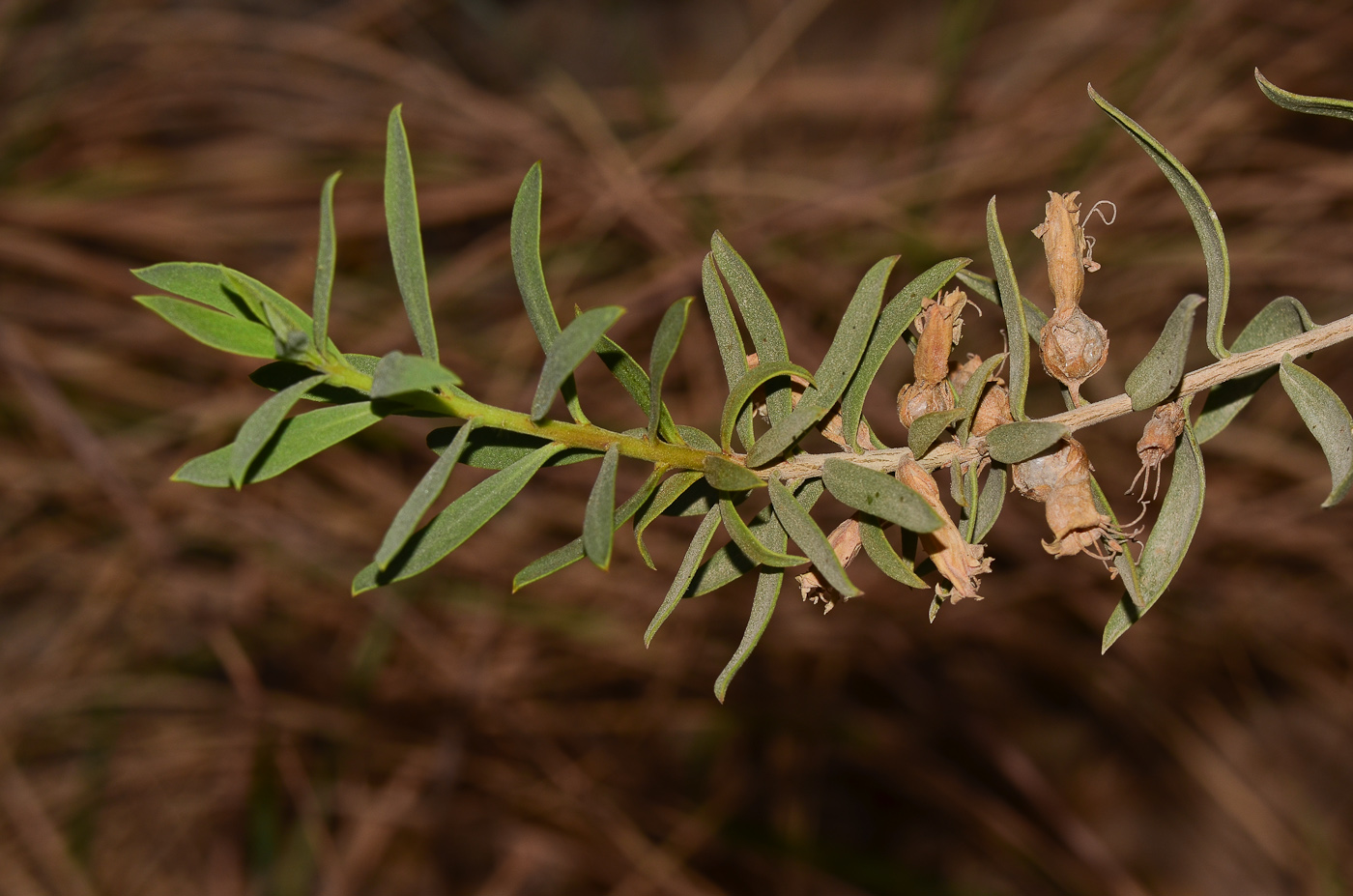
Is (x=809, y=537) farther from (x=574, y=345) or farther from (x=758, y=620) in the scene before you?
(x=574, y=345)

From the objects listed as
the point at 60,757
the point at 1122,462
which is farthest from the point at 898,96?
the point at 60,757

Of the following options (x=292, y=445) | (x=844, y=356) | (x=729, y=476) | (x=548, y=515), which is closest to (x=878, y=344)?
(x=844, y=356)

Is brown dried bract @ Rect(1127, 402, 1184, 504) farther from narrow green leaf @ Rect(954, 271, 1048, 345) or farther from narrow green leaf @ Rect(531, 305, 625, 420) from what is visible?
narrow green leaf @ Rect(531, 305, 625, 420)

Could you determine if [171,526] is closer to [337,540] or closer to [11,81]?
[337,540]

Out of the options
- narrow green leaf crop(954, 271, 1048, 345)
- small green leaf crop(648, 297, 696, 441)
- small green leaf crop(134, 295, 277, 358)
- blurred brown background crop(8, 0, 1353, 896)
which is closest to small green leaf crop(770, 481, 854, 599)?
small green leaf crop(648, 297, 696, 441)

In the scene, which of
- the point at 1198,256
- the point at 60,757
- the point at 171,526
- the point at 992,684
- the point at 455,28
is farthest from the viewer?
the point at 455,28

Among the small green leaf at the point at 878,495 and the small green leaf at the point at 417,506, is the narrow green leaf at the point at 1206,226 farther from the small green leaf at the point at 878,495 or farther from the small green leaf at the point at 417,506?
the small green leaf at the point at 417,506
